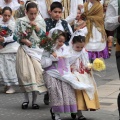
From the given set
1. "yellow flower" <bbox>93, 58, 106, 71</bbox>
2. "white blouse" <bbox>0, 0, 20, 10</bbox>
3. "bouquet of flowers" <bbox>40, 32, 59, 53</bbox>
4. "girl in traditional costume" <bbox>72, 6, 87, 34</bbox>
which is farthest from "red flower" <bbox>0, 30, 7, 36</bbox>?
"yellow flower" <bbox>93, 58, 106, 71</bbox>

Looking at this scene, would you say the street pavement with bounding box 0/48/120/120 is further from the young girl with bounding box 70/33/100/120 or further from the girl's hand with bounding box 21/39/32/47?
the girl's hand with bounding box 21/39/32/47

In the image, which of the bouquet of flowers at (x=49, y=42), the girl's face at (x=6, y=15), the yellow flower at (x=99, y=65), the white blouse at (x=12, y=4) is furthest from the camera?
the white blouse at (x=12, y=4)

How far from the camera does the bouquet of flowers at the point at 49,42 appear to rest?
804cm

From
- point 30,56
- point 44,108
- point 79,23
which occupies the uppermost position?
point 79,23

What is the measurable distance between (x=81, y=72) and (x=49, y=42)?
609 millimetres

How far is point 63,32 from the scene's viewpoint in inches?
324

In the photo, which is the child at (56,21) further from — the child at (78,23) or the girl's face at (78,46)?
the child at (78,23)

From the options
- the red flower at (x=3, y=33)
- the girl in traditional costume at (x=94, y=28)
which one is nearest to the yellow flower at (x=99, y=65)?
the red flower at (x=3, y=33)

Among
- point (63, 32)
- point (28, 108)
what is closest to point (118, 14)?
point (63, 32)

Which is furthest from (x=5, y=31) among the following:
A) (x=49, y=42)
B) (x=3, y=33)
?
(x=49, y=42)

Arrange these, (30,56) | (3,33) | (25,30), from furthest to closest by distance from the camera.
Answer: (3,33)
(30,56)
(25,30)

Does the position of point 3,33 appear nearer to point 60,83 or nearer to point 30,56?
point 30,56

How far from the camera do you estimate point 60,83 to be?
8031 mm

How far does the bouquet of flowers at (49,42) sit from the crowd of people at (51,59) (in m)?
0.03
